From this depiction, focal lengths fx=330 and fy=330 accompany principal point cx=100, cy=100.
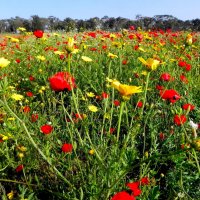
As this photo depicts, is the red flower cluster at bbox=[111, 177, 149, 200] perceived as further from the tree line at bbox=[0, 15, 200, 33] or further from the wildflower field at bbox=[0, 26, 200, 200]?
the tree line at bbox=[0, 15, 200, 33]

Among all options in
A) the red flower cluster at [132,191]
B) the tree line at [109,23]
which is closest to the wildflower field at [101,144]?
the red flower cluster at [132,191]

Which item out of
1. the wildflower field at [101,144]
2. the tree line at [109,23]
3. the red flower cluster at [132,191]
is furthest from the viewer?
the tree line at [109,23]

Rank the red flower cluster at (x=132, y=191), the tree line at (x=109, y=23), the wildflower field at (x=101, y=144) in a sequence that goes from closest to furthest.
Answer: the red flower cluster at (x=132, y=191) < the wildflower field at (x=101, y=144) < the tree line at (x=109, y=23)

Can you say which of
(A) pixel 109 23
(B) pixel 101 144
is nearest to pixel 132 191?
(B) pixel 101 144

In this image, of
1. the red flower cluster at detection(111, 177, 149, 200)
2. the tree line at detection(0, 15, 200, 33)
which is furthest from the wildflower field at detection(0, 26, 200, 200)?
the tree line at detection(0, 15, 200, 33)

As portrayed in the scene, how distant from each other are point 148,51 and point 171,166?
2.22 metres

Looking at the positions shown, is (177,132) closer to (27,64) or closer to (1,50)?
(27,64)

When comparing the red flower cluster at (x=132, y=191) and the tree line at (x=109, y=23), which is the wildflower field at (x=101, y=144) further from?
the tree line at (x=109, y=23)

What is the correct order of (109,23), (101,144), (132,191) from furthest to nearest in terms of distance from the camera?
A: (109,23) → (101,144) → (132,191)

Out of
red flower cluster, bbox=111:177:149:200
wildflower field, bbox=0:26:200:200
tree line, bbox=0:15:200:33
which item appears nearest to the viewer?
red flower cluster, bbox=111:177:149:200

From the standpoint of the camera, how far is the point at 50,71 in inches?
143

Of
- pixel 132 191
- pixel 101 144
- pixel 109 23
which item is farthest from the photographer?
pixel 109 23

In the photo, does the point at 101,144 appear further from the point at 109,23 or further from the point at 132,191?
the point at 109,23

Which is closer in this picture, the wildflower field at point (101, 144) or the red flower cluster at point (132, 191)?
the red flower cluster at point (132, 191)
